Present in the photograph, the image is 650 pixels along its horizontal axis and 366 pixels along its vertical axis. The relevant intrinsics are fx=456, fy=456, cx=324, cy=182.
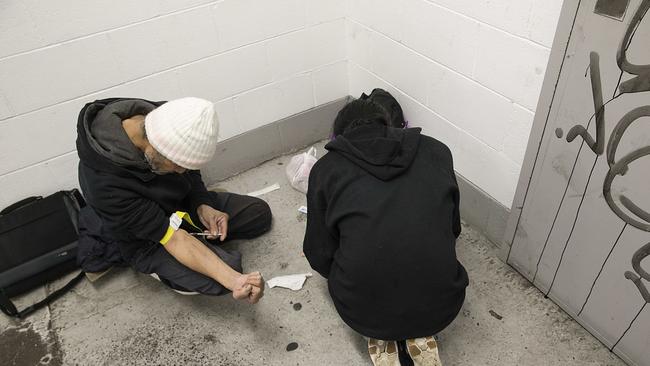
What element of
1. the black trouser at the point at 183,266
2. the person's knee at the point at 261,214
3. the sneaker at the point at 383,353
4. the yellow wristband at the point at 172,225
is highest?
the yellow wristband at the point at 172,225

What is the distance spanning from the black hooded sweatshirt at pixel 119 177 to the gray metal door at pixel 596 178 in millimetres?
1276


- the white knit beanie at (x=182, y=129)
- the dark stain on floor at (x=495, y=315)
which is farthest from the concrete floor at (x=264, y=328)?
the white knit beanie at (x=182, y=129)

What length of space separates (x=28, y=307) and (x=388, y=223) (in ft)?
5.10

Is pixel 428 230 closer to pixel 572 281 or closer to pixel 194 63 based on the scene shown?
pixel 572 281

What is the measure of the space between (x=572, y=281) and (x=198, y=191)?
56.8 inches

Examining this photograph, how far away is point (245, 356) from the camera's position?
1643 millimetres

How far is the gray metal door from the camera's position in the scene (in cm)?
A: 114

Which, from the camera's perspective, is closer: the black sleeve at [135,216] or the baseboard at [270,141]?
the black sleeve at [135,216]

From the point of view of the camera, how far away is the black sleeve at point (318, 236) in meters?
1.40

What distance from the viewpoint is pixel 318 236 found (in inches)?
58.4

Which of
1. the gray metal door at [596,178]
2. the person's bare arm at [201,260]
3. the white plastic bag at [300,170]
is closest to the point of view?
the gray metal door at [596,178]

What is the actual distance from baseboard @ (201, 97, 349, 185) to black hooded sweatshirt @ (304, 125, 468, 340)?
1042 mm

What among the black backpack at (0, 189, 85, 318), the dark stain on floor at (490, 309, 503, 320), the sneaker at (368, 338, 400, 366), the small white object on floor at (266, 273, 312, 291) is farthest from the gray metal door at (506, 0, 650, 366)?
the black backpack at (0, 189, 85, 318)

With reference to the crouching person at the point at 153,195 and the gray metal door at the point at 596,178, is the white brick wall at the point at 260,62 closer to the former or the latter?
the gray metal door at the point at 596,178
